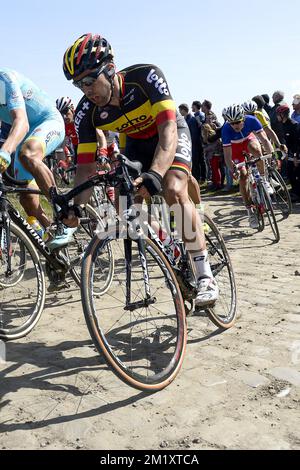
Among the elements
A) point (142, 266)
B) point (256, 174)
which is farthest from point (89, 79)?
point (256, 174)

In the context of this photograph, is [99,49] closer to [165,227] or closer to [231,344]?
[165,227]

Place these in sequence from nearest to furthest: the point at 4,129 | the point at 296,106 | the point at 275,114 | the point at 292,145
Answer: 1. the point at 4,129
2. the point at 292,145
3. the point at 296,106
4. the point at 275,114

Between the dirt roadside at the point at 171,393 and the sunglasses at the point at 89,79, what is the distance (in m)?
2.09

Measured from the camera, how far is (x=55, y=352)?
12.9 ft

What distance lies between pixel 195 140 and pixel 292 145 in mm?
4825

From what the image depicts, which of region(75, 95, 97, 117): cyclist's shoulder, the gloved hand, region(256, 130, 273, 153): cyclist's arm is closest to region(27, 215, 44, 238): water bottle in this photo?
the gloved hand

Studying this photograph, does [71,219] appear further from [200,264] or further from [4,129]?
[4,129]

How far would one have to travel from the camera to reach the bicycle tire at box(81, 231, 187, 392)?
295 centimetres

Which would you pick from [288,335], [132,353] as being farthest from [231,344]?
[132,353]

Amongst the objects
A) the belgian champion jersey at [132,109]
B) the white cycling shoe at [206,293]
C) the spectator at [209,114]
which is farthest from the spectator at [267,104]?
the white cycling shoe at [206,293]

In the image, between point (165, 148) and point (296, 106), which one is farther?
point (296, 106)

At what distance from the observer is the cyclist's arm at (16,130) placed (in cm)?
425

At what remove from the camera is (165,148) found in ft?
11.8

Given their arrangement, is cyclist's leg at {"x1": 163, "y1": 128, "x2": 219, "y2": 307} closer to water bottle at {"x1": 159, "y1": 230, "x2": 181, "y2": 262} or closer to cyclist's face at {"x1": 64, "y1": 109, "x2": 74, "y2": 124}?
water bottle at {"x1": 159, "y1": 230, "x2": 181, "y2": 262}
